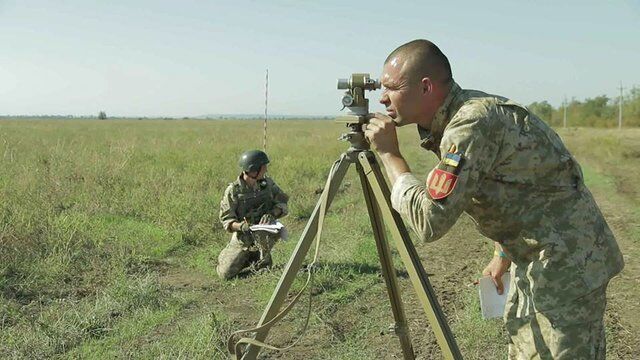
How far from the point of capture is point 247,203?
20.0ft

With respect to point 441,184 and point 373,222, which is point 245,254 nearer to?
point 373,222

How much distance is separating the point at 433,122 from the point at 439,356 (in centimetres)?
226

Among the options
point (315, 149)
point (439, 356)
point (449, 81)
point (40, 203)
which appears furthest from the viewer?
point (315, 149)

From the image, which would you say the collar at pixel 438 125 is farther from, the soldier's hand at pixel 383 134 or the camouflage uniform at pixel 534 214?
the soldier's hand at pixel 383 134

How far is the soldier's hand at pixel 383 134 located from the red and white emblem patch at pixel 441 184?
296 mm

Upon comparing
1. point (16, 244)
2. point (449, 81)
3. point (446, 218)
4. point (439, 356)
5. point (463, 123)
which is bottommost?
point (439, 356)

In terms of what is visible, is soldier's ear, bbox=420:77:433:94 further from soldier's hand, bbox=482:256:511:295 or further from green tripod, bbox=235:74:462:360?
soldier's hand, bbox=482:256:511:295

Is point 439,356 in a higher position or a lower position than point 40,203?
lower

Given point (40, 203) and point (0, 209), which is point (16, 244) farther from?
point (40, 203)

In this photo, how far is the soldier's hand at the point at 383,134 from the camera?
2.15 m

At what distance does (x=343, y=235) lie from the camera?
720cm

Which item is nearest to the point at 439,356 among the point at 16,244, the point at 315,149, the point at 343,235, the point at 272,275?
the point at 272,275

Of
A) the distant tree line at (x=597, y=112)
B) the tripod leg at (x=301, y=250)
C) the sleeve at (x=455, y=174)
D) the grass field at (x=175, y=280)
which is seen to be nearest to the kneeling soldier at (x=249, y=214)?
the grass field at (x=175, y=280)

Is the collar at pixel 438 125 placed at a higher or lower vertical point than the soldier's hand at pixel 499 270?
higher
